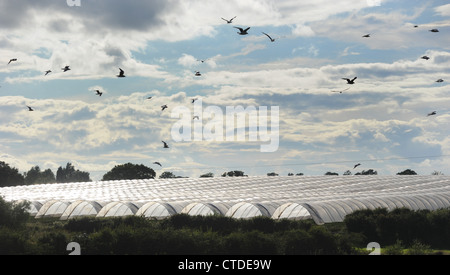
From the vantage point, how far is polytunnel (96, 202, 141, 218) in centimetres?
5997

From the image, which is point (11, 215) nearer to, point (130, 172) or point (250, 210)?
point (250, 210)

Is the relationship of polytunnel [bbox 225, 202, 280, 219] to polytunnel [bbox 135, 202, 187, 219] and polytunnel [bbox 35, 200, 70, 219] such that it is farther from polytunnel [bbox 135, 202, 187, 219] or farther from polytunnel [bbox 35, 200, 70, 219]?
polytunnel [bbox 35, 200, 70, 219]

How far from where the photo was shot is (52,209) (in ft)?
223

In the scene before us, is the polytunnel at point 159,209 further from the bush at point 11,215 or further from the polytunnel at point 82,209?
the bush at point 11,215

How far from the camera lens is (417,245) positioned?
39.5 m

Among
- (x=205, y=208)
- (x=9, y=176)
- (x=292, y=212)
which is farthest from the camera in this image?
(x=9, y=176)

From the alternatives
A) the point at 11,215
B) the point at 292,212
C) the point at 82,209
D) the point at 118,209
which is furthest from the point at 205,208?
the point at 11,215

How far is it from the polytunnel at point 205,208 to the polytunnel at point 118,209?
6869 mm

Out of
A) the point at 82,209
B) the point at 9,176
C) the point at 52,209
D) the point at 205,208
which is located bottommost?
the point at 52,209

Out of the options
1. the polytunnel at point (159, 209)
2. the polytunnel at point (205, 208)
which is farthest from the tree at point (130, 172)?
the polytunnel at point (205, 208)

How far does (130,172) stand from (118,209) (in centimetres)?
9062

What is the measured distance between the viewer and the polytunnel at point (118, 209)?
5997 cm
